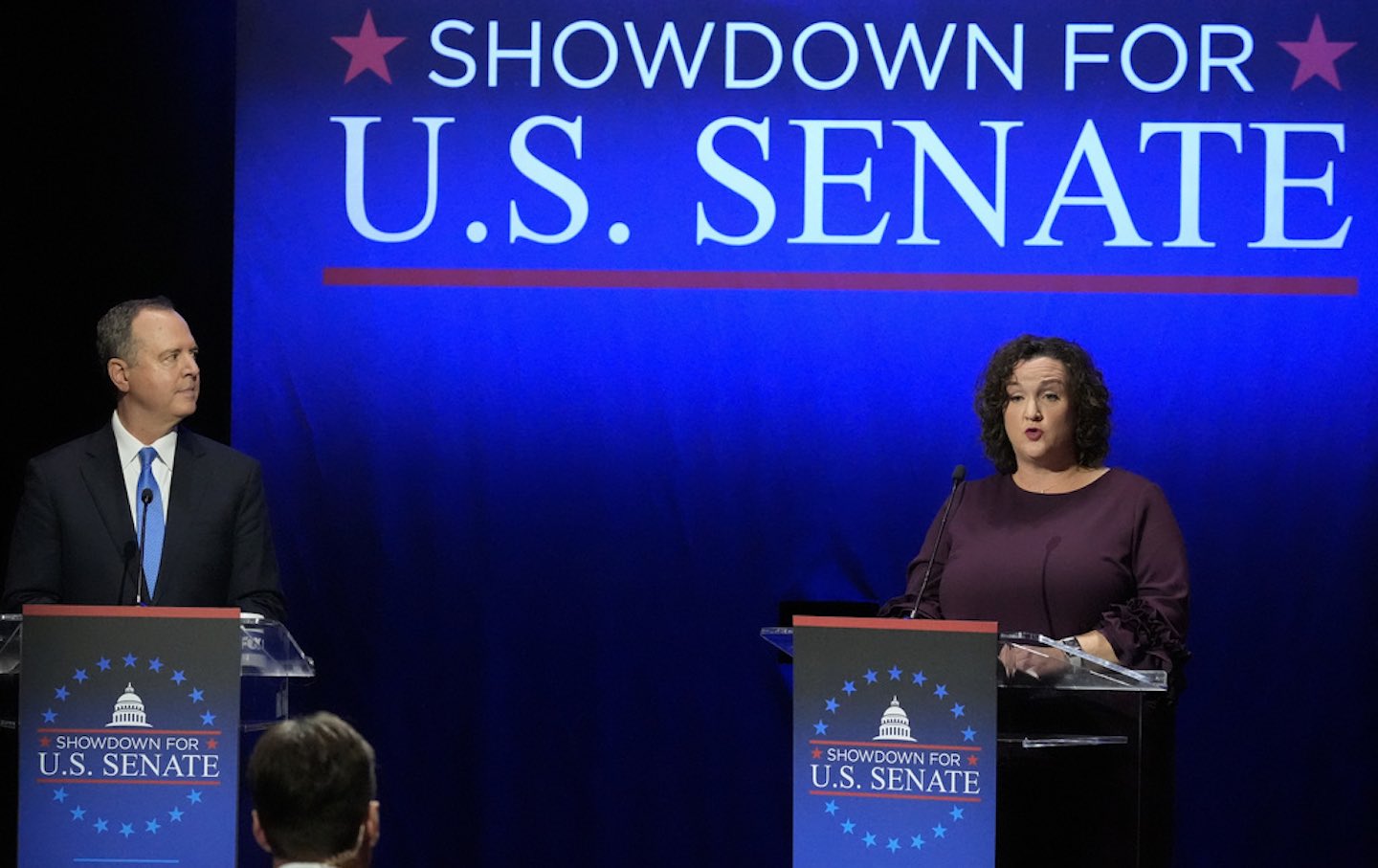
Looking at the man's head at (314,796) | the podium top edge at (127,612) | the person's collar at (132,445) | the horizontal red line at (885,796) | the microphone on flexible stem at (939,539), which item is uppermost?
the person's collar at (132,445)

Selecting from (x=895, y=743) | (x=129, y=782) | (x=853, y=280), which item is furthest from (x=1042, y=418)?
(x=129, y=782)

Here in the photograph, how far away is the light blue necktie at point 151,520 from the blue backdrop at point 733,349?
105 centimetres

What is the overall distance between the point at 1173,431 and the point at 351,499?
7.96ft

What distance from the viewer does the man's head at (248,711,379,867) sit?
2.06 meters

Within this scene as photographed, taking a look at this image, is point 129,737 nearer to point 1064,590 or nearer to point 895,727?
point 895,727

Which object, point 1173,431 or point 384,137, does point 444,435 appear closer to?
point 384,137

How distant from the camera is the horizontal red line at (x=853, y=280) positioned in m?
5.07

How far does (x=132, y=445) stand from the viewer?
417cm

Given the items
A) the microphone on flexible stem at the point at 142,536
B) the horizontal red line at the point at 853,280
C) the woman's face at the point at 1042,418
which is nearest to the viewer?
the microphone on flexible stem at the point at 142,536

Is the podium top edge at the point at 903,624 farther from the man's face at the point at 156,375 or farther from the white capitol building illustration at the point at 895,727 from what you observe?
the man's face at the point at 156,375

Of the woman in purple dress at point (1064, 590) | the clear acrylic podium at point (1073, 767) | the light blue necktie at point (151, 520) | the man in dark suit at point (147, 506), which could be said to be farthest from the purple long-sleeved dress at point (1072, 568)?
the light blue necktie at point (151, 520)

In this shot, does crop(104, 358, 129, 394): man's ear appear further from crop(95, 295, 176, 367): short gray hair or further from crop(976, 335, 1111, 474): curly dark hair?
crop(976, 335, 1111, 474): curly dark hair

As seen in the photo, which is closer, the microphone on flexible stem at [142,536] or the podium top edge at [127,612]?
the podium top edge at [127,612]

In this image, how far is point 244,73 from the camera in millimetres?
5152
